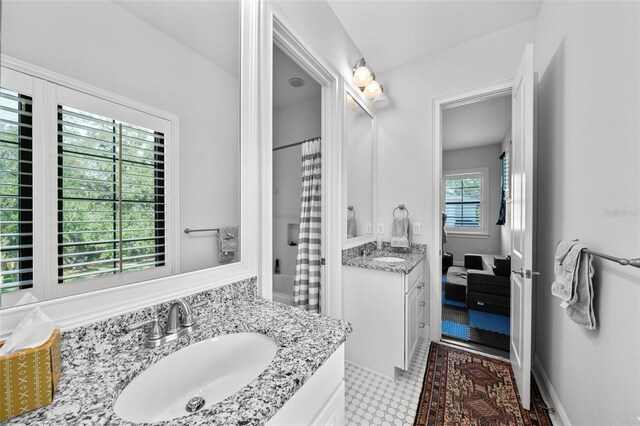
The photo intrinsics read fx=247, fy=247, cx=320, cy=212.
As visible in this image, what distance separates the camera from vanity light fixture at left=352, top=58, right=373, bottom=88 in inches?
82.4

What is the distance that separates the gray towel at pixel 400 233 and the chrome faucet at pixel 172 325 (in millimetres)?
1885

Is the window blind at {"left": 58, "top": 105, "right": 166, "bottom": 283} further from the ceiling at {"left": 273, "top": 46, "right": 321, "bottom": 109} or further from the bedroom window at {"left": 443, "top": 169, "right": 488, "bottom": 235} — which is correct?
the bedroom window at {"left": 443, "top": 169, "right": 488, "bottom": 235}

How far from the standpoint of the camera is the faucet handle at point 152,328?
0.74 m

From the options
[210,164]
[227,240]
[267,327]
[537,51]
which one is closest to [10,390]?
[267,327]

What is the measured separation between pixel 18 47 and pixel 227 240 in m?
0.77

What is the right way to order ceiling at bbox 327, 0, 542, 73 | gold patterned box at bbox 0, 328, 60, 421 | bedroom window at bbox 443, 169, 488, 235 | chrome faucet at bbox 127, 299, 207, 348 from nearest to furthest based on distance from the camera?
gold patterned box at bbox 0, 328, 60, 421 → chrome faucet at bbox 127, 299, 207, 348 → ceiling at bbox 327, 0, 542, 73 → bedroom window at bbox 443, 169, 488, 235

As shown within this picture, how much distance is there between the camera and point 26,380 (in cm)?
47

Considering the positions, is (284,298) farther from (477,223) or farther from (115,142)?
(477,223)

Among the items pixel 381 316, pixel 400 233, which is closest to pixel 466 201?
pixel 400 233

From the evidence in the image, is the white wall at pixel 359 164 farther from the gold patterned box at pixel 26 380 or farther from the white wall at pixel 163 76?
the gold patterned box at pixel 26 380

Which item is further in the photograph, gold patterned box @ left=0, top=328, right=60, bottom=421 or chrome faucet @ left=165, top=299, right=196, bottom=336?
chrome faucet @ left=165, top=299, right=196, bottom=336

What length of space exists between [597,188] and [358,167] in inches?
61.0

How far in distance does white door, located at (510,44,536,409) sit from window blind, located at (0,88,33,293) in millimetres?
2121

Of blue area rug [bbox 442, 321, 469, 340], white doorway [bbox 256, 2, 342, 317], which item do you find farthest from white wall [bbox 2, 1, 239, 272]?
blue area rug [bbox 442, 321, 469, 340]
